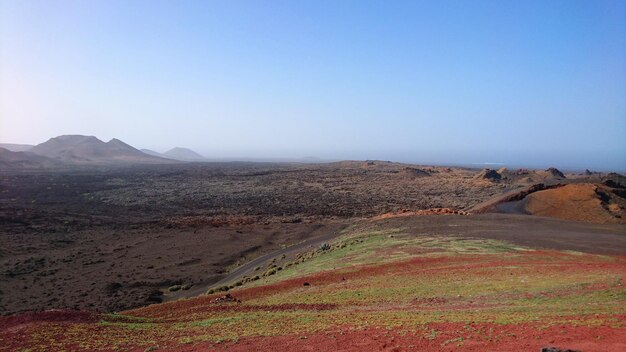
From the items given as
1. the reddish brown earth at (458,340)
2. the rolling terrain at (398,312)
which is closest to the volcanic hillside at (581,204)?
the rolling terrain at (398,312)

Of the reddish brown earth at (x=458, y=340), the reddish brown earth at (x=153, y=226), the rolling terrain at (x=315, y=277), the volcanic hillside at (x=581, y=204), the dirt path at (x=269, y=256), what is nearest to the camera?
the reddish brown earth at (x=458, y=340)

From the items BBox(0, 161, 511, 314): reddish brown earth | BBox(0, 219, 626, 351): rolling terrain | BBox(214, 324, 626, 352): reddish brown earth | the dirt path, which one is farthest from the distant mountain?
BBox(214, 324, 626, 352): reddish brown earth

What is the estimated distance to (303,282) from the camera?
70.7 feet

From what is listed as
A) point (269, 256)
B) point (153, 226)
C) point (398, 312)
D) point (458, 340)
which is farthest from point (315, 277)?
point (153, 226)

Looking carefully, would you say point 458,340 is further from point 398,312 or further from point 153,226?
point 153,226

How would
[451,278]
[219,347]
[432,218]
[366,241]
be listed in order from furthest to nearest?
[432,218]
[366,241]
[451,278]
[219,347]

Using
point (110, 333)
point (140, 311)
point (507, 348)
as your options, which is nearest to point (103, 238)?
point (140, 311)

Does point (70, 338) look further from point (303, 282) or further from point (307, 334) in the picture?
point (303, 282)

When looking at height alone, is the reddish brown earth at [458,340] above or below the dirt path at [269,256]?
above

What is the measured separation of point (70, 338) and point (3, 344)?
5.32 ft

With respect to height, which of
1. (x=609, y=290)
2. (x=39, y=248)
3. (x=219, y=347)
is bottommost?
(x=39, y=248)

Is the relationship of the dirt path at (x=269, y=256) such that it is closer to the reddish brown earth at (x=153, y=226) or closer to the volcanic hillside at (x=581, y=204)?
the reddish brown earth at (x=153, y=226)

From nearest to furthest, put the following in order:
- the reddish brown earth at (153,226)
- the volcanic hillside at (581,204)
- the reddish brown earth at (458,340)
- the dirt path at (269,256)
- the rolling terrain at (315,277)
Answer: the reddish brown earth at (458,340)
the rolling terrain at (315,277)
the dirt path at (269,256)
the reddish brown earth at (153,226)
the volcanic hillside at (581,204)

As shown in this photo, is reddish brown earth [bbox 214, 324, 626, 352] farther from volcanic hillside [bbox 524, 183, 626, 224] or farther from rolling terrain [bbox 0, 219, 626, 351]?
volcanic hillside [bbox 524, 183, 626, 224]
